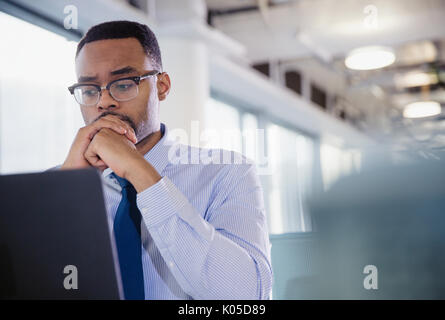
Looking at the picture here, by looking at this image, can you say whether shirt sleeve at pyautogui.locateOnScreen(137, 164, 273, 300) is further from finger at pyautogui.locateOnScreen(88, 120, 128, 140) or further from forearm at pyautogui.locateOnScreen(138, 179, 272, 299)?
finger at pyautogui.locateOnScreen(88, 120, 128, 140)

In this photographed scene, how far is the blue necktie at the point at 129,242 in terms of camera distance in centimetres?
105

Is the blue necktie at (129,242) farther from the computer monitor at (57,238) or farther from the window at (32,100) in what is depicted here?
the window at (32,100)

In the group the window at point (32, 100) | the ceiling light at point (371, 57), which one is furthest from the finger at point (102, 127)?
the ceiling light at point (371, 57)

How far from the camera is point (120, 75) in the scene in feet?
4.20

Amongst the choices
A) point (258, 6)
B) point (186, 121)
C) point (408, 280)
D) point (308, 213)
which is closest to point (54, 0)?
point (186, 121)

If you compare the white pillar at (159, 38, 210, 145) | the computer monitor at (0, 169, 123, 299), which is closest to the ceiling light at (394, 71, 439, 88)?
the white pillar at (159, 38, 210, 145)

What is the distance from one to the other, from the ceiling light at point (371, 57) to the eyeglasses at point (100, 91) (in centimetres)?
353

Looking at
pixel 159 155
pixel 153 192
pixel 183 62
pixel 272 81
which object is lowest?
pixel 153 192

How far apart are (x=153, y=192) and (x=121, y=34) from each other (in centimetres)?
Answer: 59

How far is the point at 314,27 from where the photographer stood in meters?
4.10

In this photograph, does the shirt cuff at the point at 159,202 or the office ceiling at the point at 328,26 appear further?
the office ceiling at the point at 328,26

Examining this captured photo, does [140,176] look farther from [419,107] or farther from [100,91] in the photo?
[419,107]

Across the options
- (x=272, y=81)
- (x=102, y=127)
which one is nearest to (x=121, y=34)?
(x=102, y=127)

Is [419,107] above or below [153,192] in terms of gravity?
above
